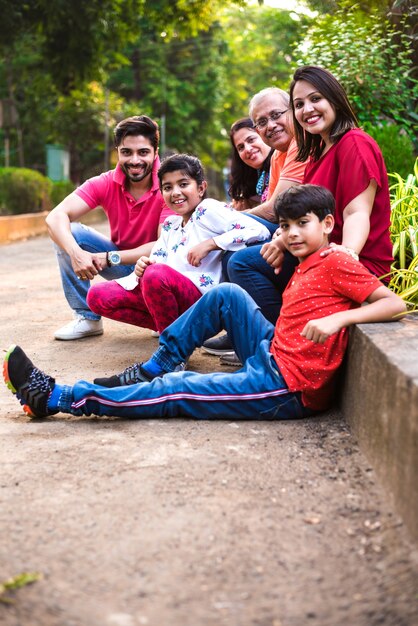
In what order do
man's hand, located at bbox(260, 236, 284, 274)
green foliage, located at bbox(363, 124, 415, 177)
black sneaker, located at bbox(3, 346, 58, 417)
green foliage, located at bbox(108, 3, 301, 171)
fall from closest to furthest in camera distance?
black sneaker, located at bbox(3, 346, 58, 417)
man's hand, located at bbox(260, 236, 284, 274)
green foliage, located at bbox(363, 124, 415, 177)
green foliage, located at bbox(108, 3, 301, 171)

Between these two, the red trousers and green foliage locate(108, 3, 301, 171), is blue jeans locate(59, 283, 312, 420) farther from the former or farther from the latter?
green foliage locate(108, 3, 301, 171)

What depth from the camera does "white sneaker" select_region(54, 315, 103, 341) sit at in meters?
5.24

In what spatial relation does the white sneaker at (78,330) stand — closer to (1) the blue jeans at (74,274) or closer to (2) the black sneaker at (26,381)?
(1) the blue jeans at (74,274)

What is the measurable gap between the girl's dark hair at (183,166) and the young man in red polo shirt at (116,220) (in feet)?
1.81

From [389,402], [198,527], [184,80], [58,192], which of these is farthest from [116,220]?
[184,80]

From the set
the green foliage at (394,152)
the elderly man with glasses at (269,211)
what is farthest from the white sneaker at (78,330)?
the green foliage at (394,152)

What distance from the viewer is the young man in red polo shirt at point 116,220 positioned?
16.3ft

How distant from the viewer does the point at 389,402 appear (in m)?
2.57

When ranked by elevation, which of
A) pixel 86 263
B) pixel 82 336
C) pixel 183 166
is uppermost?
pixel 183 166

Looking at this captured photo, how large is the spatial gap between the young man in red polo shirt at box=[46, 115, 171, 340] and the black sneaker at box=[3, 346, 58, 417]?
5.25 ft

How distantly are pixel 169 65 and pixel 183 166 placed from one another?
31.5 meters

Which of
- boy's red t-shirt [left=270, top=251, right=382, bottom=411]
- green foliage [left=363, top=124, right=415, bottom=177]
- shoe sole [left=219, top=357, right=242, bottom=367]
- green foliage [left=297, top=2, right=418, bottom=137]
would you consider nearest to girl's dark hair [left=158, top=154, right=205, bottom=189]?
shoe sole [left=219, top=357, right=242, bottom=367]

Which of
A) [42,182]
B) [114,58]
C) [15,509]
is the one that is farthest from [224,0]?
[15,509]

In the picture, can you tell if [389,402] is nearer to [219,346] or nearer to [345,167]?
[345,167]
